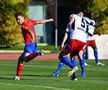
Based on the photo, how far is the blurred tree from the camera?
3894 centimetres

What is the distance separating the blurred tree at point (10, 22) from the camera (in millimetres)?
38938

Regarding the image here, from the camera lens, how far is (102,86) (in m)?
13.1

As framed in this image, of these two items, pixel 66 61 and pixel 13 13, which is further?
pixel 13 13

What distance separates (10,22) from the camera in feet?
128

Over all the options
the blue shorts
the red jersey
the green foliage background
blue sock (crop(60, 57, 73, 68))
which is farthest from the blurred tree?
blue sock (crop(60, 57, 73, 68))

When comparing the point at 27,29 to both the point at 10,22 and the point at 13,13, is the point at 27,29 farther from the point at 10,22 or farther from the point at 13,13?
the point at 13,13

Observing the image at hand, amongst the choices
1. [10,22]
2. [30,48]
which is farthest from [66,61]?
[10,22]

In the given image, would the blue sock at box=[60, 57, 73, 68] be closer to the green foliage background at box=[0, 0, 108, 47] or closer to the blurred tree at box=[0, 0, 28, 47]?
the green foliage background at box=[0, 0, 108, 47]

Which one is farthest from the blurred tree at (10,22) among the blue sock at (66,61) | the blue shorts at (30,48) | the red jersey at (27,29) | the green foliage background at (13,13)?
the blue sock at (66,61)

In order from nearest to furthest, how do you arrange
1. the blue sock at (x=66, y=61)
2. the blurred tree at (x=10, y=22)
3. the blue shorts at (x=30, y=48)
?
the blue sock at (x=66, y=61) → the blue shorts at (x=30, y=48) → the blurred tree at (x=10, y=22)

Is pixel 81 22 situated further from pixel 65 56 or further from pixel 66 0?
pixel 66 0

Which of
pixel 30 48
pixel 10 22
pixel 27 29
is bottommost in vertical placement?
pixel 10 22

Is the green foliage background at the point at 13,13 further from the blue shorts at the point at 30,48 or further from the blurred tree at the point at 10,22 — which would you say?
the blue shorts at the point at 30,48

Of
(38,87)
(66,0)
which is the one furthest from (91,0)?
(38,87)
